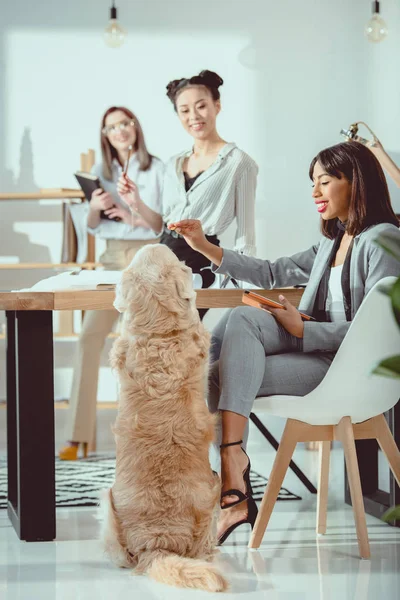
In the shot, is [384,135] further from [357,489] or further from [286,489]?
[357,489]

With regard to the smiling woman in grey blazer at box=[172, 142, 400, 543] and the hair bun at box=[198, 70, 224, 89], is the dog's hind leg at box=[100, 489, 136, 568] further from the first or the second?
the hair bun at box=[198, 70, 224, 89]

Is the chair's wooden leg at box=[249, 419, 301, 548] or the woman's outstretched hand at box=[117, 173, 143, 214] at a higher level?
the woman's outstretched hand at box=[117, 173, 143, 214]

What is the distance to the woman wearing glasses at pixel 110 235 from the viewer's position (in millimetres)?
4492

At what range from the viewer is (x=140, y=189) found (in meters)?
4.57

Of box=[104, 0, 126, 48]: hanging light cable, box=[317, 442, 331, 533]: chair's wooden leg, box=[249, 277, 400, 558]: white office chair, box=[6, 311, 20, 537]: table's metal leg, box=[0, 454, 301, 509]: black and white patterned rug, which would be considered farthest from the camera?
box=[104, 0, 126, 48]: hanging light cable

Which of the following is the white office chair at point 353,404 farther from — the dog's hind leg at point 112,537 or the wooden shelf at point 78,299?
the dog's hind leg at point 112,537

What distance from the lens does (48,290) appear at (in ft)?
8.67

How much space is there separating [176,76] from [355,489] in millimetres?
3409

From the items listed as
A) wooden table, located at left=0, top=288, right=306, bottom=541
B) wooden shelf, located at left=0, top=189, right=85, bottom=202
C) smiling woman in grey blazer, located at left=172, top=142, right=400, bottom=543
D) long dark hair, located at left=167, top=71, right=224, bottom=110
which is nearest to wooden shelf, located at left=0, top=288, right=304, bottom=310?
wooden table, located at left=0, top=288, right=306, bottom=541

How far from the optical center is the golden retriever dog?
224 cm

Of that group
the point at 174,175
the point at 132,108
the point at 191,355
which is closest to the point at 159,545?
the point at 191,355

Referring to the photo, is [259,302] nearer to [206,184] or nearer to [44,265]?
[206,184]

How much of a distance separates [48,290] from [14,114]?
9.33ft

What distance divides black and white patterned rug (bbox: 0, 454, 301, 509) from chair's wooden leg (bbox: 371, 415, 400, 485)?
2.92ft
